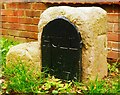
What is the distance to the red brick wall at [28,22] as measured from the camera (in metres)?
3.90

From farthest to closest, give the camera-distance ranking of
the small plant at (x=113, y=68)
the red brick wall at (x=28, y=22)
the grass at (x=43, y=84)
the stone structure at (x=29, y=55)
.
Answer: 1. the red brick wall at (x=28, y=22)
2. the small plant at (x=113, y=68)
3. the stone structure at (x=29, y=55)
4. the grass at (x=43, y=84)

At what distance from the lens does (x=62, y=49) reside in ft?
10.9

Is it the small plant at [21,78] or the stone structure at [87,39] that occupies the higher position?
the stone structure at [87,39]

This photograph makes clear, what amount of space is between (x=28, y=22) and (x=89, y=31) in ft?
6.11

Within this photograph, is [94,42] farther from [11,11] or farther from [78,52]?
[11,11]

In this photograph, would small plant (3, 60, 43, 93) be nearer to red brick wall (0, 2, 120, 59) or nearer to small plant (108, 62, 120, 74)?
small plant (108, 62, 120, 74)

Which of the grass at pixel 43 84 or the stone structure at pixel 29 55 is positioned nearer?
the grass at pixel 43 84

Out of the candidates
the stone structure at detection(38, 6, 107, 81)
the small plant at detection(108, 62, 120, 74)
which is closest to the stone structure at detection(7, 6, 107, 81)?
the stone structure at detection(38, 6, 107, 81)

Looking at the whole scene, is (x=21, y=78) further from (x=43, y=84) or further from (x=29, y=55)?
(x=29, y=55)

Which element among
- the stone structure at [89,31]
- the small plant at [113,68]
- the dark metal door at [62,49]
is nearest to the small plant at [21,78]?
the dark metal door at [62,49]

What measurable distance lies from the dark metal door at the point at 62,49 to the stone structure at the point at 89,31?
0.07 m

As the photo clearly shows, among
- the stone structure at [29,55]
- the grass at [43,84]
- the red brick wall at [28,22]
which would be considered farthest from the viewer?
the red brick wall at [28,22]

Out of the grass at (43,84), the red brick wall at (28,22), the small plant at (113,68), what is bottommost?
the grass at (43,84)

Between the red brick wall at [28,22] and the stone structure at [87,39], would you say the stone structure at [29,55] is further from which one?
the red brick wall at [28,22]
